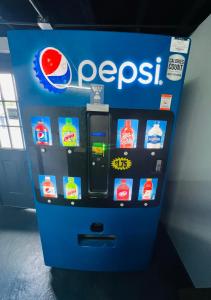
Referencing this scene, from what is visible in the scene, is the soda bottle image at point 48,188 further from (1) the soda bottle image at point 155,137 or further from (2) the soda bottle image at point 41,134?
(1) the soda bottle image at point 155,137

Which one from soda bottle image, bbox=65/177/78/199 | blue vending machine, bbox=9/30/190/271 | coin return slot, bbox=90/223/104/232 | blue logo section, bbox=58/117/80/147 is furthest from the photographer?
coin return slot, bbox=90/223/104/232

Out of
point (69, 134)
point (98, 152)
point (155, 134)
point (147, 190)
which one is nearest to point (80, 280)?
point (147, 190)

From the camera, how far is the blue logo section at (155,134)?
1095 millimetres

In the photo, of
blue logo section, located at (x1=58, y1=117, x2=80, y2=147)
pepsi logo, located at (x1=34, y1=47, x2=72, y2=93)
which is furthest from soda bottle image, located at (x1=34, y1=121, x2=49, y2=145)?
pepsi logo, located at (x1=34, y1=47, x2=72, y2=93)

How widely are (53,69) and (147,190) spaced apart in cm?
105

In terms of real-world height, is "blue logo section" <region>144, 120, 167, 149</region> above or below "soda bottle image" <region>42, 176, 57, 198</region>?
above

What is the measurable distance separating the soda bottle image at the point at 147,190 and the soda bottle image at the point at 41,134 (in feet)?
2.56

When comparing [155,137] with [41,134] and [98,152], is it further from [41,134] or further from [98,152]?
[41,134]

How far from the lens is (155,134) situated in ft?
3.65

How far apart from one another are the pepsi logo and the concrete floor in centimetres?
164

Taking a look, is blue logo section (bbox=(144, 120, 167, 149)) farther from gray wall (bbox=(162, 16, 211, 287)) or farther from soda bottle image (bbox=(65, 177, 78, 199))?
soda bottle image (bbox=(65, 177, 78, 199))

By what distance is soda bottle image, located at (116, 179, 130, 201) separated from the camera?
1.23 m

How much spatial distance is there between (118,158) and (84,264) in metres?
1.09

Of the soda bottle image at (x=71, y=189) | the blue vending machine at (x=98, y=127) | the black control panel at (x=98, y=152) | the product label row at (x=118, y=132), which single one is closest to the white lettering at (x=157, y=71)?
the blue vending machine at (x=98, y=127)
